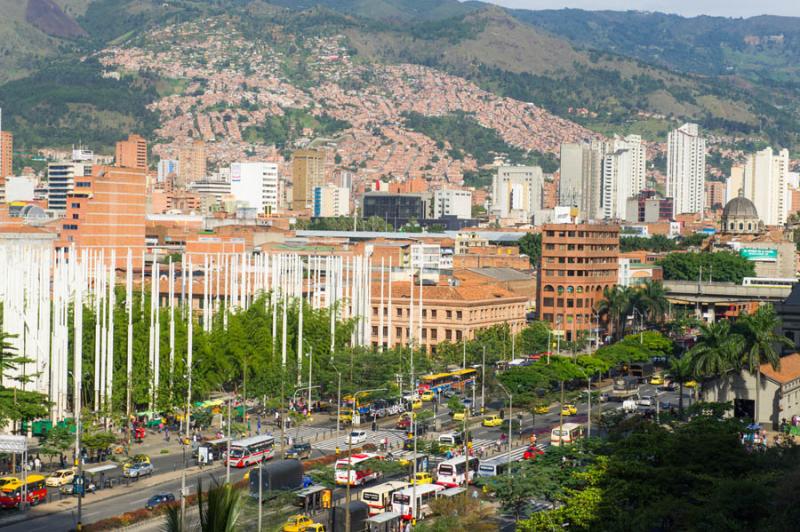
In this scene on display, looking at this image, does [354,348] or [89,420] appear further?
[354,348]

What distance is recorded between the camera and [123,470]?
72.0m

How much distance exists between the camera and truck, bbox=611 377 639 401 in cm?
10562

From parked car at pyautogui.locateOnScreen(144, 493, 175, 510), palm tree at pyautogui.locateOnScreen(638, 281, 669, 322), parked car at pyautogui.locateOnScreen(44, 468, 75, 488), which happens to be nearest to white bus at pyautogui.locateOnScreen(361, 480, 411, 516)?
parked car at pyautogui.locateOnScreen(144, 493, 175, 510)

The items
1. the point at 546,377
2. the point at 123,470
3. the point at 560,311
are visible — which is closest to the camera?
the point at 123,470

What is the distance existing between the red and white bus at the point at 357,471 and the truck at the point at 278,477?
358 cm

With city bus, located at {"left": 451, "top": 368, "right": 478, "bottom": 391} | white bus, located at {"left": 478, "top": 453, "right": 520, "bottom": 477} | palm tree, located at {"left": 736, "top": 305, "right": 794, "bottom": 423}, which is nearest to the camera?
white bus, located at {"left": 478, "top": 453, "right": 520, "bottom": 477}

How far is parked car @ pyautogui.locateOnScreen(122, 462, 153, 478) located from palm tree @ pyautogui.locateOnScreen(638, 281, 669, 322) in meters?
85.5

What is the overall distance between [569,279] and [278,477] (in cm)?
8996

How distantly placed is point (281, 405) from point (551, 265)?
65.8m

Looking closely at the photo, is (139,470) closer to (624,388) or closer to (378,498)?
(378,498)

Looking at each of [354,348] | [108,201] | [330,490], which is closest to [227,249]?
[108,201]

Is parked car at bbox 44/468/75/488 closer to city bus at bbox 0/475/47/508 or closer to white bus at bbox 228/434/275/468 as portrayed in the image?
city bus at bbox 0/475/47/508

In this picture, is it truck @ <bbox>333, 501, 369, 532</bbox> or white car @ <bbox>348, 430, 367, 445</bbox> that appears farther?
white car @ <bbox>348, 430, 367, 445</bbox>

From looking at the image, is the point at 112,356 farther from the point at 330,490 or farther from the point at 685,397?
the point at 685,397
